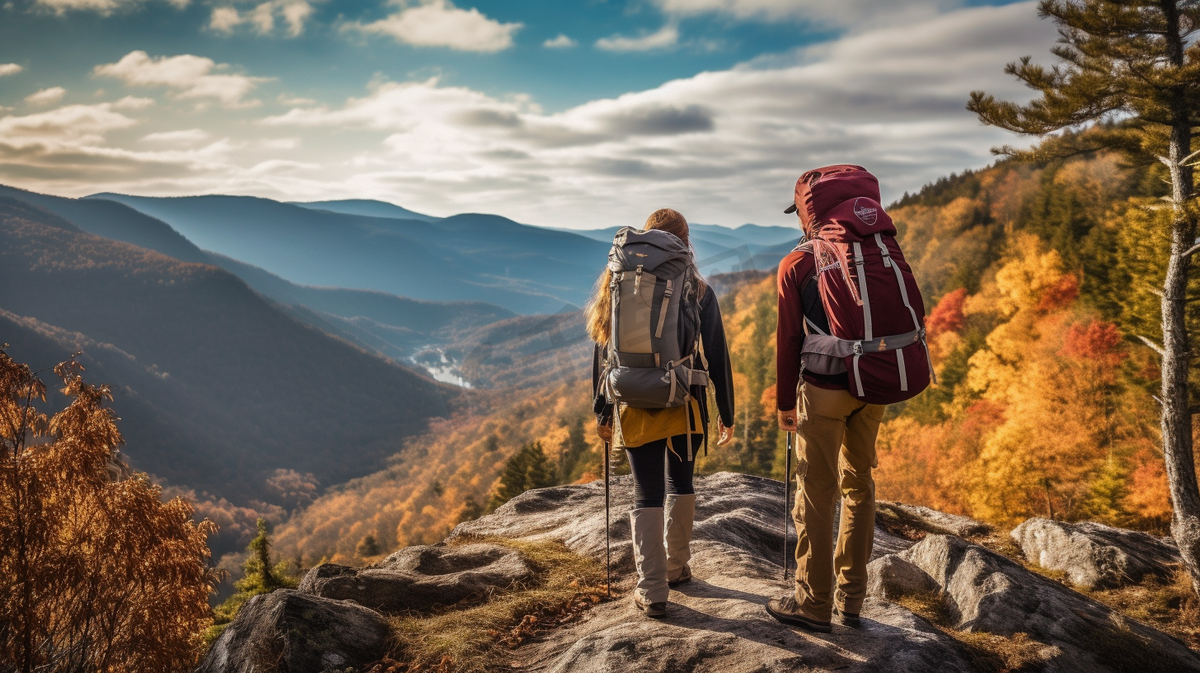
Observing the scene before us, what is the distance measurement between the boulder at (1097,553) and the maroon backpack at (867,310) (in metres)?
9.46

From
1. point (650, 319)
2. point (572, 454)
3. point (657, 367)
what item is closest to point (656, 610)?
point (657, 367)

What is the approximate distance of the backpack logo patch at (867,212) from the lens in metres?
4.19

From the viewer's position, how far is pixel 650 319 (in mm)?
4676

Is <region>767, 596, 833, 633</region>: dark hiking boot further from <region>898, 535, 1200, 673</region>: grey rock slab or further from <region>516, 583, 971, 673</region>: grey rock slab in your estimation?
<region>898, 535, 1200, 673</region>: grey rock slab

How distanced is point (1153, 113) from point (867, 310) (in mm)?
11270

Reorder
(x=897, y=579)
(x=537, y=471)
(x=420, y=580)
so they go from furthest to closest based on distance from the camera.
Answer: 1. (x=537, y=471)
2. (x=897, y=579)
3. (x=420, y=580)

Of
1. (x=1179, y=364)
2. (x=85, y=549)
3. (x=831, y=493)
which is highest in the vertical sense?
(x=1179, y=364)

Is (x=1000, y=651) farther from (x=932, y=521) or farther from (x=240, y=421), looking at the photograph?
(x=240, y=421)

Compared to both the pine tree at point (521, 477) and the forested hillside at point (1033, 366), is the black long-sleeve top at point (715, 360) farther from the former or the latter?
the pine tree at point (521, 477)

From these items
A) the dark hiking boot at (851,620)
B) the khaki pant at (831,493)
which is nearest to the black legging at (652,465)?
the khaki pant at (831,493)

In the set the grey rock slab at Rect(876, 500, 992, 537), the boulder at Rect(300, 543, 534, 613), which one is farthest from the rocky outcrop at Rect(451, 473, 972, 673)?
the grey rock slab at Rect(876, 500, 992, 537)

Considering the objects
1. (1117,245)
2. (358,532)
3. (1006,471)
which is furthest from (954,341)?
(358,532)

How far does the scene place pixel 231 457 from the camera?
16138cm

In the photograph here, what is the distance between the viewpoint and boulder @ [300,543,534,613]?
20.2ft
